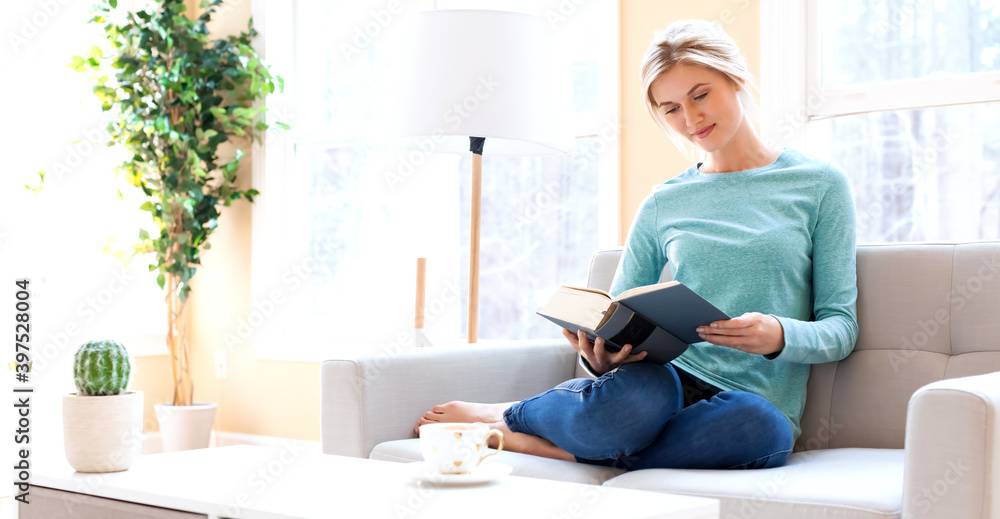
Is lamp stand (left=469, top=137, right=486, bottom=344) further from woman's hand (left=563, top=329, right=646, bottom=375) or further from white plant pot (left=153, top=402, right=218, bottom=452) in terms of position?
white plant pot (left=153, top=402, right=218, bottom=452)

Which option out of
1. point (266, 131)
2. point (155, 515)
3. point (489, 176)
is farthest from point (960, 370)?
point (266, 131)

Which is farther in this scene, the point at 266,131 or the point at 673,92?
the point at 266,131

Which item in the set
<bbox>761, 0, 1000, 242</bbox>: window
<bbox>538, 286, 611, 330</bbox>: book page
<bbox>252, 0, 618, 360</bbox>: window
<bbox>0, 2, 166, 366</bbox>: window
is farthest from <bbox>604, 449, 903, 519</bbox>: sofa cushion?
<bbox>0, 2, 166, 366</bbox>: window

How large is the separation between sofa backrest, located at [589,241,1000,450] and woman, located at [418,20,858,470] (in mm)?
70

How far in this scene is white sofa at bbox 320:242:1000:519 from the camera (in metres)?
1.32

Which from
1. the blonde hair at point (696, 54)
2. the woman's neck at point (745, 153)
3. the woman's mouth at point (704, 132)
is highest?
the blonde hair at point (696, 54)

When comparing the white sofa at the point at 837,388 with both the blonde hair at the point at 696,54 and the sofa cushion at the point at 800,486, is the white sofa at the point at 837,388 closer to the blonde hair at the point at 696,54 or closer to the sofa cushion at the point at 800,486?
the sofa cushion at the point at 800,486

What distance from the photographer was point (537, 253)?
9.93ft

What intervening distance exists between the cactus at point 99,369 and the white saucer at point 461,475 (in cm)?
45

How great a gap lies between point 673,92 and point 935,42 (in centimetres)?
96

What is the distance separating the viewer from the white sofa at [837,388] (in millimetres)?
1321

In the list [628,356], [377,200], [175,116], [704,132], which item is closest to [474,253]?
[704,132]

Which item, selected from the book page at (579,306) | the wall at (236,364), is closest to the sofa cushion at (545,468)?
the book page at (579,306)

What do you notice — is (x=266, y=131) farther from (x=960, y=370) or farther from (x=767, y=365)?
(x=960, y=370)
